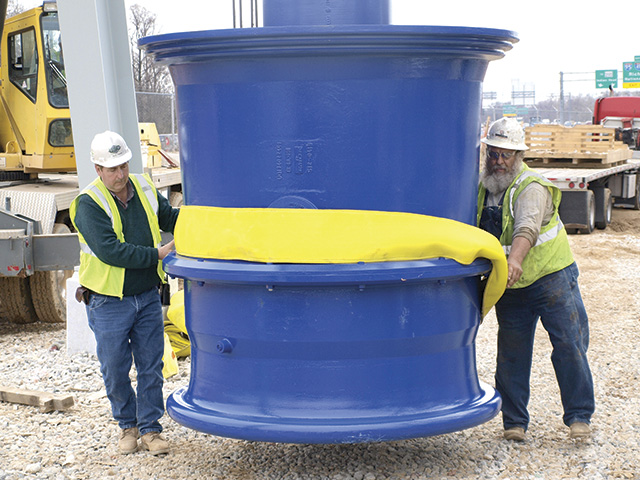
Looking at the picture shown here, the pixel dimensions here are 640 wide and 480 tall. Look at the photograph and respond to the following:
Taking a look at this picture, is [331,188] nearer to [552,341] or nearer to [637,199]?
[552,341]

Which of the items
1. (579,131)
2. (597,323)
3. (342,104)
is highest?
(342,104)

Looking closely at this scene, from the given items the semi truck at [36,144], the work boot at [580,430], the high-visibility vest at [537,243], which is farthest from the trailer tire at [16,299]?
the work boot at [580,430]

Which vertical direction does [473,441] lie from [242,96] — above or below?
below

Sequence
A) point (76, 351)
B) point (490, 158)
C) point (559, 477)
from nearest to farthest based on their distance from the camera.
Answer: point (559, 477) < point (490, 158) < point (76, 351)

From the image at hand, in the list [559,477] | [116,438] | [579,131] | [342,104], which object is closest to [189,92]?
[342,104]

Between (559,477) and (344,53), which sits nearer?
(344,53)

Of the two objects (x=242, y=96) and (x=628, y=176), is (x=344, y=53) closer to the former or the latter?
(x=242, y=96)

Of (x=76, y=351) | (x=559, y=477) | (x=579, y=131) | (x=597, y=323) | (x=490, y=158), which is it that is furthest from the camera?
(x=579, y=131)

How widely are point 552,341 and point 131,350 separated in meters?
2.38

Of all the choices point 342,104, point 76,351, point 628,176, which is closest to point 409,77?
point 342,104

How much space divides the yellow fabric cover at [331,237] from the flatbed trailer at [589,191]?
11.9 m

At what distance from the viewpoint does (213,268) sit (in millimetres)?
3965

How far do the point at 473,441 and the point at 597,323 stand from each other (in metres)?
4.11

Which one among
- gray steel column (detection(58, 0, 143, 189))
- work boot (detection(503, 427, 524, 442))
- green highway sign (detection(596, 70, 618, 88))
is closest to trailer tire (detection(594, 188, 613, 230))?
gray steel column (detection(58, 0, 143, 189))
